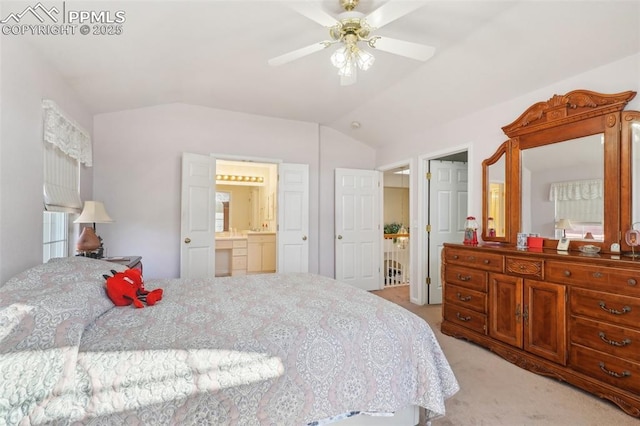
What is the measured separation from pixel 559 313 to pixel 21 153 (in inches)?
153

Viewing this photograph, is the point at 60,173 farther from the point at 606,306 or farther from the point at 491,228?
the point at 606,306

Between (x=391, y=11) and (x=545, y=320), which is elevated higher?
(x=391, y=11)

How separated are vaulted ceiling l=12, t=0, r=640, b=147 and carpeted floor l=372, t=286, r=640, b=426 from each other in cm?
241

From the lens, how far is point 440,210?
444 cm

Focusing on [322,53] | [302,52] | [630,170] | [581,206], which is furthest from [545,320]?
[322,53]

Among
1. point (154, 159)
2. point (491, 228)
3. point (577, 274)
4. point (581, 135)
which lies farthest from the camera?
point (154, 159)

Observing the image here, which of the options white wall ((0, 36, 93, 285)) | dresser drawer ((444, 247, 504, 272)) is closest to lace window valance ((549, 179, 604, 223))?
dresser drawer ((444, 247, 504, 272))

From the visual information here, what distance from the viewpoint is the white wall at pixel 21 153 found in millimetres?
1811

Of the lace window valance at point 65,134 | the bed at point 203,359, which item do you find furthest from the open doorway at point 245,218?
the bed at point 203,359

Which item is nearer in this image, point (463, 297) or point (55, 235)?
point (55, 235)

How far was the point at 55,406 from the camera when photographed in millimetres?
1054

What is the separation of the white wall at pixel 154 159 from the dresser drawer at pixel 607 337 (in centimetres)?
396

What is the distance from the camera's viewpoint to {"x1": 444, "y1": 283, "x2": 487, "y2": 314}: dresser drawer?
9.48 feet

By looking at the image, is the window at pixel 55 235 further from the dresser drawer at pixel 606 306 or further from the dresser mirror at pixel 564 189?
the dresser mirror at pixel 564 189
